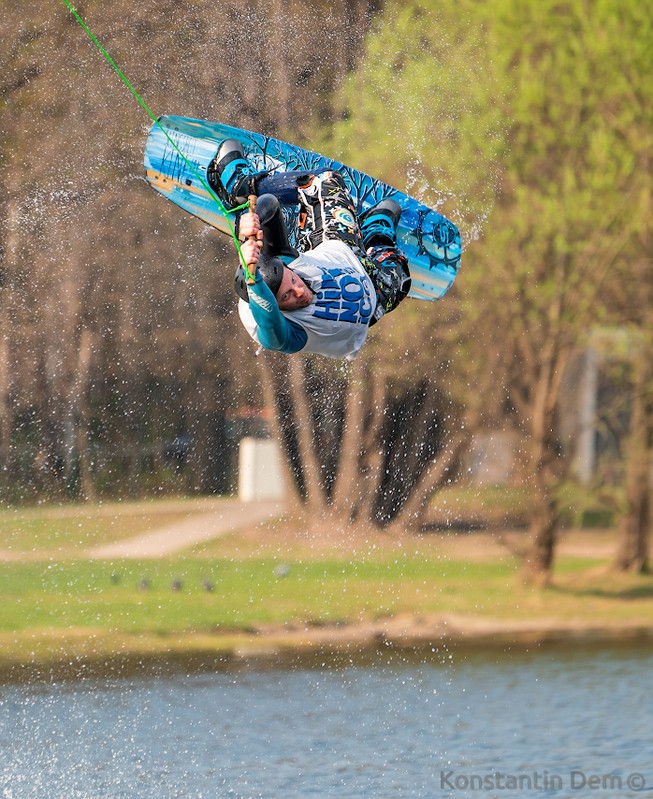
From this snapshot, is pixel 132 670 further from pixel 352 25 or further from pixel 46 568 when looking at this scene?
pixel 352 25

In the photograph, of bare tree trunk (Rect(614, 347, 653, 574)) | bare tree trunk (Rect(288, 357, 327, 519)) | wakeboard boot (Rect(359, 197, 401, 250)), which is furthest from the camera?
bare tree trunk (Rect(614, 347, 653, 574))

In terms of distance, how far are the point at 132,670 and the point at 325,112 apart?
4.23m

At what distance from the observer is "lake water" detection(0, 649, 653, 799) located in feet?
22.1

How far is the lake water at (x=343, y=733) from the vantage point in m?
6.75

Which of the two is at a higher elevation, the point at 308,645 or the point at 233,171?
the point at 233,171

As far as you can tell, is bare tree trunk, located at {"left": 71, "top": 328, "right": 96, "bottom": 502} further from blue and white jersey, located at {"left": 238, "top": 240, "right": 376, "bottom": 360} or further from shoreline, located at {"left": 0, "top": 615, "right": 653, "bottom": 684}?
blue and white jersey, located at {"left": 238, "top": 240, "right": 376, "bottom": 360}

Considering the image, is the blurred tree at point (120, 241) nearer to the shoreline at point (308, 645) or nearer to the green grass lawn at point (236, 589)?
the green grass lawn at point (236, 589)

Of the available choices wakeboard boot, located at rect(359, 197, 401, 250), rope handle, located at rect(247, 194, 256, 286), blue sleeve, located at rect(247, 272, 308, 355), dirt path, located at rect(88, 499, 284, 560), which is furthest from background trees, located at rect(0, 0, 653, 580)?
rope handle, located at rect(247, 194, 256, 286)

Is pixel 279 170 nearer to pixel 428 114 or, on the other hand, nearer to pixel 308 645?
pixel 428 114

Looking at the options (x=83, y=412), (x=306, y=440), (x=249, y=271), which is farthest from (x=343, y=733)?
(x=306, y=440)

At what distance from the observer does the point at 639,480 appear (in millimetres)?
12539

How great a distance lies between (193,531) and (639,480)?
156 inches

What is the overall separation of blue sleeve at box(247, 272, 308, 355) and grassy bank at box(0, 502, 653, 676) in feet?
17.8

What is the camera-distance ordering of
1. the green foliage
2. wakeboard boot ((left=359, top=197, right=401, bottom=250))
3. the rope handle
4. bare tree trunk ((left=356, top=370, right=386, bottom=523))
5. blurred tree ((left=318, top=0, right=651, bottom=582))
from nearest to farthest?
the rope handle < wakeboard boot ((left=359, top=197, right=401, bottom=250)) < the green foliage < bare tree trunk ((left=356, top=370, right=386, bottom=523)) < blurred tree ((left=318, top=0, right=651, bottom=582))
